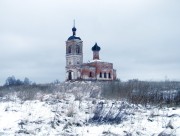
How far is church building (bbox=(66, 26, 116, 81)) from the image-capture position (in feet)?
153

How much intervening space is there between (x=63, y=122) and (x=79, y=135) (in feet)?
3.37

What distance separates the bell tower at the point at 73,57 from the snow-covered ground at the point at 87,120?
36443mm

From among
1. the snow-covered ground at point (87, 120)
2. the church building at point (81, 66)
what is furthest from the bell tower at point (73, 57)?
the snow-covered ground at point (87, 120)

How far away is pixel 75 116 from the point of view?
889 cm

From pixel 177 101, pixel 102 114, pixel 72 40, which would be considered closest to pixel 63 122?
pixel 102 114

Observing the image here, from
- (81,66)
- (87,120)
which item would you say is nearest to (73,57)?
(81,66)

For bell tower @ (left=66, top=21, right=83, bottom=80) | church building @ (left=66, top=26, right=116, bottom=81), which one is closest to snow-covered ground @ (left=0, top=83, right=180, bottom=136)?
church building @ (left=66, top=26, right=116, bottom=81)

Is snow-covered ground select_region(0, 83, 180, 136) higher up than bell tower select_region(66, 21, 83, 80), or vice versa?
bell tower select_region(66, 21, 83, 80)

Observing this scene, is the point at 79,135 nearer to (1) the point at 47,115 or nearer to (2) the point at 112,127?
(2) the point at 112,127

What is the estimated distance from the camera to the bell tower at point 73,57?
46875mm

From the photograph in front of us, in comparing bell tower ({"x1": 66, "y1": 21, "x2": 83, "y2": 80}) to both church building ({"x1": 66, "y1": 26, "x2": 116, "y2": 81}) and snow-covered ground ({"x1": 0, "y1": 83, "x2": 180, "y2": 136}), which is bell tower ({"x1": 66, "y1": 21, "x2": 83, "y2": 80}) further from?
snow-covered ground ({"x1": 0, "y1": 83, "x2": 180, "y2": 136})

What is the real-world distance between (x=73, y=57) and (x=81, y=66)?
2859 mm

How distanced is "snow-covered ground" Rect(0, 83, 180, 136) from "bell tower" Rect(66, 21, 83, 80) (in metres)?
36.4

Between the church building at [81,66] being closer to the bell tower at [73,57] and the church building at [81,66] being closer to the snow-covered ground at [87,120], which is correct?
the bell tower at [73,57]
